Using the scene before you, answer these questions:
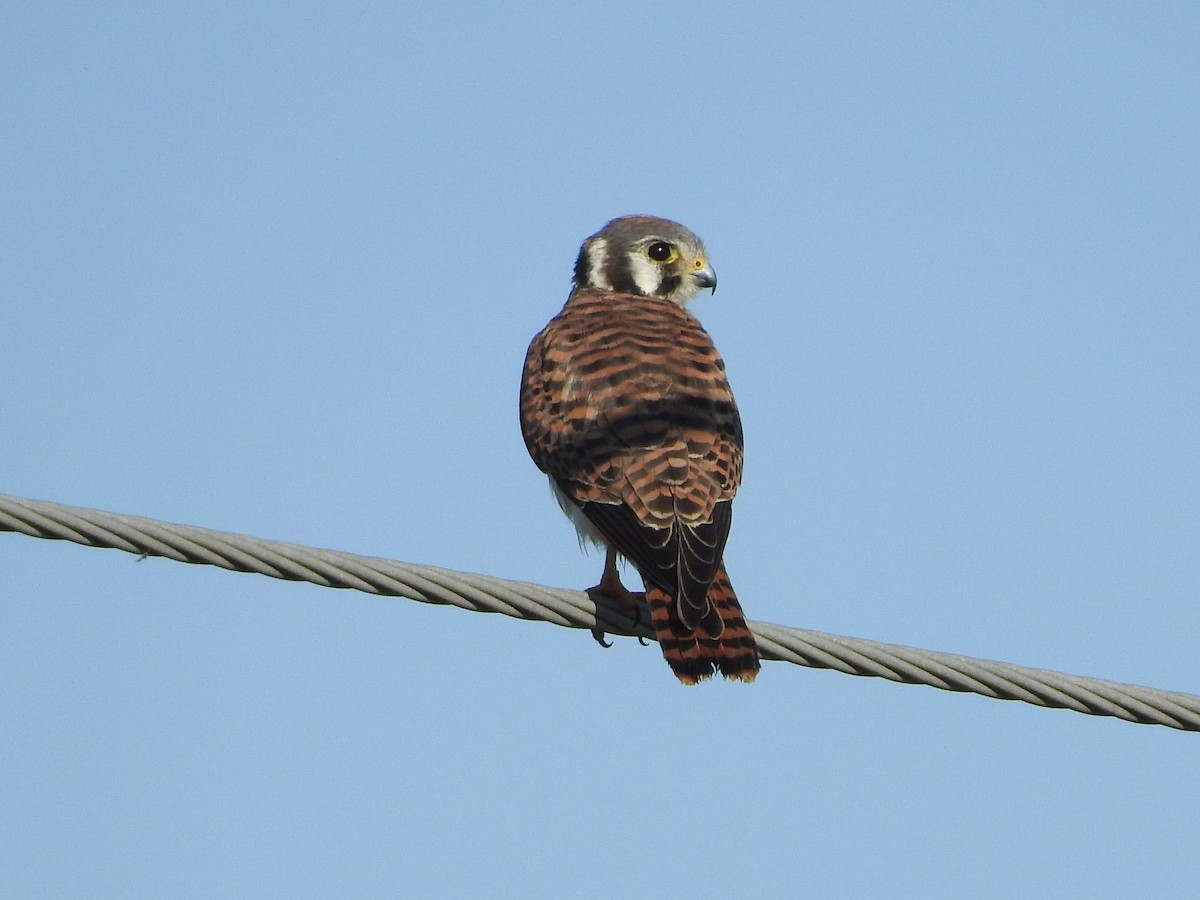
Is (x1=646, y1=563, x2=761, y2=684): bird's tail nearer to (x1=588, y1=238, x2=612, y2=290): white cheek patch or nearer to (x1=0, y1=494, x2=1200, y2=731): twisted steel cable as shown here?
(x1=0, y1=494, x2=1200, y2=731): twisted steel cable

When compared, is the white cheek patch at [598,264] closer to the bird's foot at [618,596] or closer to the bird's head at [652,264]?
the bird's head at [652,264]

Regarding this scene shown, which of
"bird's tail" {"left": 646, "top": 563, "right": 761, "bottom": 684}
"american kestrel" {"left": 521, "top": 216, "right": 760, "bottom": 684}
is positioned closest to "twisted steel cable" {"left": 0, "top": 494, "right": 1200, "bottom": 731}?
"bird's tail" {"left": 646, "top": 563, "right": 761, "bottom": 684}

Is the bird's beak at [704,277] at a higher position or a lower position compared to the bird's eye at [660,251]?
lower

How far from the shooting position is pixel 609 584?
544 cm

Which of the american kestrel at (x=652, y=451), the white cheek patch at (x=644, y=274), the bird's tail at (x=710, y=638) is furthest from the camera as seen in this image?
the white cheek patch at (x=644, y=274)

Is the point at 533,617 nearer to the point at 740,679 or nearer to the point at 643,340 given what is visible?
the point at 740,679

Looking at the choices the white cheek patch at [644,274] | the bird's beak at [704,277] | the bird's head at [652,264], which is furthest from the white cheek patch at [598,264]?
the bird's beak at [704,277]

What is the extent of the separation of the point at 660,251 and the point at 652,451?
1.95 m

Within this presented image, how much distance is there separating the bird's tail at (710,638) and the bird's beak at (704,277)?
2429 millimetres

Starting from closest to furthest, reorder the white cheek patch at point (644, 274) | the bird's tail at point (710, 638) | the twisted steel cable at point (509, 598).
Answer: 1. the twisted steel cable at point (509, 598)
2. the bird's tail at point (710, 638)
3. the white cheek patch at point (644, 274)

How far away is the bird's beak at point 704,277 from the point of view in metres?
7.09

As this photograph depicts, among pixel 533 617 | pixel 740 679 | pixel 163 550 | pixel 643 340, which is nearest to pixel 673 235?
pixel 643 340

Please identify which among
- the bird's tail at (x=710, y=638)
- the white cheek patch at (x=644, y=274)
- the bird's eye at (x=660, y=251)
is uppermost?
the bird's eye at (x=660, y=251)

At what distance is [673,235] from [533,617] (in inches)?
131
